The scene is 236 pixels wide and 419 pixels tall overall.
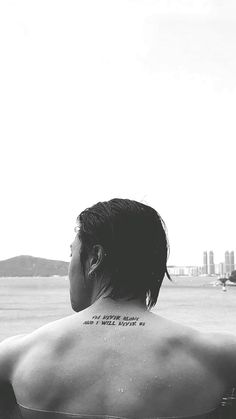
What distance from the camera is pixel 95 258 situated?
2.44m

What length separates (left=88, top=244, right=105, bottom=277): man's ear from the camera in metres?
2.42

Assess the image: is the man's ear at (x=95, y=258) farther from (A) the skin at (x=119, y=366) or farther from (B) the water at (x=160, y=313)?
(B) the water at (x=160, y=313)

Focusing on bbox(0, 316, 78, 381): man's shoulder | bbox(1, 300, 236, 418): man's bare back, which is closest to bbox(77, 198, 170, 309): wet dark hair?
bbox(1, 300, 236, 418): man's bare back

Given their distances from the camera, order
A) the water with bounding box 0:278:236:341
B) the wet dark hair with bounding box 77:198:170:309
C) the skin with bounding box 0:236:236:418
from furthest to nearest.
Answer: the water with bounding box 0:278:236:341
the wet dark hair with bounding box 77:198:170:309
the skin with bounding box 0:236:236:418

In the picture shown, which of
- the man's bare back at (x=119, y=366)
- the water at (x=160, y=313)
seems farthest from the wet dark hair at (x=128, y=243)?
the water at (x=160, y=313)

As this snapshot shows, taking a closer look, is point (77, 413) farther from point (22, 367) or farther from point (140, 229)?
point (140, 229)

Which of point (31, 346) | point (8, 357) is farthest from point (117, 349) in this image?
point (8, 357)

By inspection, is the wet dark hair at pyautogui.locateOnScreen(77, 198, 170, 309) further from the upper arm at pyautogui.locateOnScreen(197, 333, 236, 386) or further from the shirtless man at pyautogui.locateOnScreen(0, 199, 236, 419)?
the upper arm at pyautogui.locateOnScreen(197, 333, 236, 386)

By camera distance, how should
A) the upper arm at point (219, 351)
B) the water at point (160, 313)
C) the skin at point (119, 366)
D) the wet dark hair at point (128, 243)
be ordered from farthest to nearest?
the water at point (160, 313) → the wet dark hair at point (128, 243) → the upper arm at point (219, 351) → the skin at point (119, 366)

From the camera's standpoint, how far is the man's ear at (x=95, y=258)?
242cm

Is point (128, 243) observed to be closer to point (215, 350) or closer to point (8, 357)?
point (215, 350)

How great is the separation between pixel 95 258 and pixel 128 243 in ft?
0.54

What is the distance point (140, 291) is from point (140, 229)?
27 centimetres

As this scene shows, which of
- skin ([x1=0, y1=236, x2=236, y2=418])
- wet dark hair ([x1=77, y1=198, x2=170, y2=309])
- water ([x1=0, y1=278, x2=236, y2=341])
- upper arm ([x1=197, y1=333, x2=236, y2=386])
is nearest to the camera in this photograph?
skin ([x1=0, y1=236, x2=236, y2=418])
